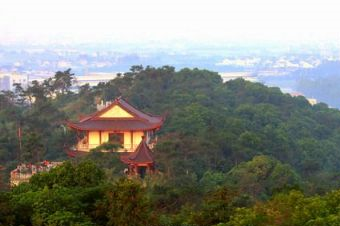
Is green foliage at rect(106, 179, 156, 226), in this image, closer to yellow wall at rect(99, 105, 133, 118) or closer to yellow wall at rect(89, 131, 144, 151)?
yellow wall at rect(89, 131, 144, 151)

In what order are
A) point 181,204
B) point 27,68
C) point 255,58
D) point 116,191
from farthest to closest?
point 255,58, point 27,68, point 181,204, point 116,191

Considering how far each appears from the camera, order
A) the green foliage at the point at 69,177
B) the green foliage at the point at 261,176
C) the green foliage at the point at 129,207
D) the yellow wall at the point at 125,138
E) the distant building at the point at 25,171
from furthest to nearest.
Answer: the yellow wall at the point at 125,138 → the green foliage at the point at 261,176 → the distant building at the point at 25,171 → the green foliage at the point at 69,177 → the green foliage at the point at 129,207

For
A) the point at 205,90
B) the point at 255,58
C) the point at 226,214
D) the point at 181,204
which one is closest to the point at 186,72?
the point at 205,90

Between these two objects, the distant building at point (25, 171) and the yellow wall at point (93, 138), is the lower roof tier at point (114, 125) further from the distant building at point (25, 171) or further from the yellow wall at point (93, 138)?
the distant building at point (25, 171)

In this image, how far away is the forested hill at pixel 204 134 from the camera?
20.9 meters

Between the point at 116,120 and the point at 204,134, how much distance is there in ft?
11.8

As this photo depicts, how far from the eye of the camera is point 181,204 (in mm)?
16375

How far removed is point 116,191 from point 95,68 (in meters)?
135

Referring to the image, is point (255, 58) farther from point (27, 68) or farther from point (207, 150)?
point (207, 150)

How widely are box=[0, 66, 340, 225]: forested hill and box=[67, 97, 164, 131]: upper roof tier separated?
94cm

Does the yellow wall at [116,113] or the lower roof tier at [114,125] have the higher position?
the yellow wall at [116,113]

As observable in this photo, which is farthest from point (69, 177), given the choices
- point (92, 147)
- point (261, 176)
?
point (92, 147)

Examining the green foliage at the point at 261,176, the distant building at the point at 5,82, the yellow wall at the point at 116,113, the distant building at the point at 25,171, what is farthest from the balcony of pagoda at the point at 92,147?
the distant building at the point at 5,82

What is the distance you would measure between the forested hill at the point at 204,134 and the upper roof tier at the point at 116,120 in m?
0.94
